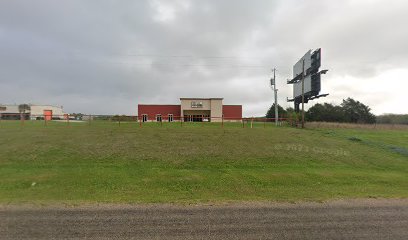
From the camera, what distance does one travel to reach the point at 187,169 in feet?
38.1

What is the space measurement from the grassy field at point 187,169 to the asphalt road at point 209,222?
33.7 inches

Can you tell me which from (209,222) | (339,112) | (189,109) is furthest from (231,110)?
(209,222)

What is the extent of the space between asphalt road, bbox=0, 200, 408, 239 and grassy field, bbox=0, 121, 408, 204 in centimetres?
86

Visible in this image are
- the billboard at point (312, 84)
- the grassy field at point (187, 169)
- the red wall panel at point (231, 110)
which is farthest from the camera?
the red wall panel at point (231, 110)

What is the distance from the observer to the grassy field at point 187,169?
806 cm

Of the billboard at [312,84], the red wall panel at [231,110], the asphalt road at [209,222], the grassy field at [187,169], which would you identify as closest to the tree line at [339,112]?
the red wall panel at [231,110]

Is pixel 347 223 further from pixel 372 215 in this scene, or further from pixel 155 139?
pixel 155 139

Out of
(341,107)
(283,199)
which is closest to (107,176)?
(283,199)

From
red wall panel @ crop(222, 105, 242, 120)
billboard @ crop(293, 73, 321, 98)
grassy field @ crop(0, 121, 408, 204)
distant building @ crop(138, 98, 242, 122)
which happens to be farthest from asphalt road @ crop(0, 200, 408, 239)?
red wall panel @ crop(222, 105, 242, 120)

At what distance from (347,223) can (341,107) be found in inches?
3546

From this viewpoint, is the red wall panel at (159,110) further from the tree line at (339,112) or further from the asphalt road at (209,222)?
the asphalt road at (209,222)

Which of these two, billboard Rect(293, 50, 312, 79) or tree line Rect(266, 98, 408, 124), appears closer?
billboard Rect(293, 50, 312, 79)

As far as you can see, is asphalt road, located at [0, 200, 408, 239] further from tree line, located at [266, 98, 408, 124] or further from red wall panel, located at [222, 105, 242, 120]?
tree line, located at [266, 98, 408, 124]

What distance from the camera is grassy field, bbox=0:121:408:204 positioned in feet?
26.5
